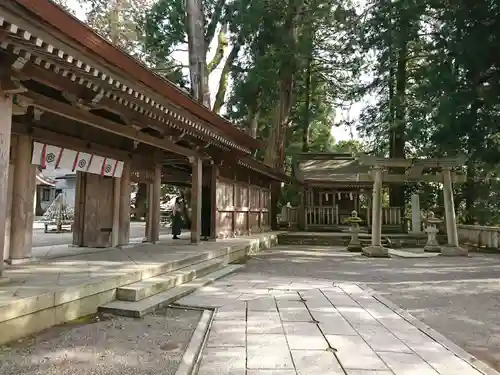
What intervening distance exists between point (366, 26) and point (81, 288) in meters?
15.0

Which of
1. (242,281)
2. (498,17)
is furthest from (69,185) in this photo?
(498,17)

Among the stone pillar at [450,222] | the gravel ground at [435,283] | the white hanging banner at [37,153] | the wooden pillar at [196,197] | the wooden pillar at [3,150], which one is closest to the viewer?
the wooden pillar at [3,150]

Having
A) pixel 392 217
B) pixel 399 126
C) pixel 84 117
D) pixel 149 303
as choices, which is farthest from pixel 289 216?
pixel 149 303

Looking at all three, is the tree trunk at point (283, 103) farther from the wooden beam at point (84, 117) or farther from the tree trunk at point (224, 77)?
the wooden beam at point (84, 117)

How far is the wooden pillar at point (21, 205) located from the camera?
647 centimetres

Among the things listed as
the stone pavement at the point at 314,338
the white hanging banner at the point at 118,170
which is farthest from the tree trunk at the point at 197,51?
the stone pavement at the point at 314,338

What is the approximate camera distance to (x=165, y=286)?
6301 mm

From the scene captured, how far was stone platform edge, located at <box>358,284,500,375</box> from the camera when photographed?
354 centimetres

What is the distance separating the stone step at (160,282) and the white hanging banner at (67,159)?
2.79 meters

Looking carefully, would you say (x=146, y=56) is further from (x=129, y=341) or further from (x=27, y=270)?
(x=129, y=341)

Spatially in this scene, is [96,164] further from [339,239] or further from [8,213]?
[339,239]

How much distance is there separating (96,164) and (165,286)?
131 inches

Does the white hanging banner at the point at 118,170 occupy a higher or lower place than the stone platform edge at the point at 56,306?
higher

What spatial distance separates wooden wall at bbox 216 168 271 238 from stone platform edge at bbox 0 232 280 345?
7.09 m
